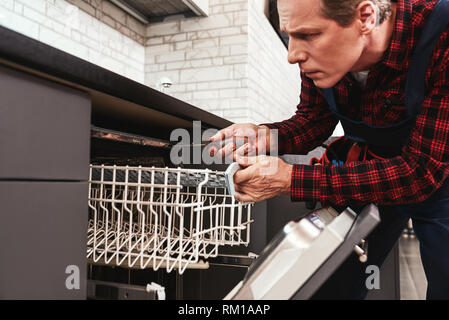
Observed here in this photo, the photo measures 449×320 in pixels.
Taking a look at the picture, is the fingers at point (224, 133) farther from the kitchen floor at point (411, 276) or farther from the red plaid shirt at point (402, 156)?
the kitchen floor at point (411, 276)

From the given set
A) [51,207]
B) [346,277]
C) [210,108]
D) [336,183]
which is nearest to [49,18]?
[210,108]

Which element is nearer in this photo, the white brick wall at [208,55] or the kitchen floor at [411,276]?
the kitchen floor at [411,276]

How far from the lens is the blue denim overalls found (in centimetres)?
72

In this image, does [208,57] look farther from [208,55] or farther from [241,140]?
[241,140]

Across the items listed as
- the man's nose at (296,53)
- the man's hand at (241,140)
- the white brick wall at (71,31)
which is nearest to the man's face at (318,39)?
the man's nose at (296,53)

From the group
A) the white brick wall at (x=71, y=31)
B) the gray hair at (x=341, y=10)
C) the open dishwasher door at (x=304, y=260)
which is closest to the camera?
the open dishwasher door at (x=304, y=260)

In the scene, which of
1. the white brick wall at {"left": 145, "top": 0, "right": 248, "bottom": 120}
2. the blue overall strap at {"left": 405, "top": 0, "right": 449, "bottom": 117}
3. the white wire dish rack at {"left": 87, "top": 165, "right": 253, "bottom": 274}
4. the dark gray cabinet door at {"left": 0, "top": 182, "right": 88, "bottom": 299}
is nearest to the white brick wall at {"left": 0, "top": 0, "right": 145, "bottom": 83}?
the white brick wall at {"left": 145, "top": 0, "right": 248, "bottom": 120}

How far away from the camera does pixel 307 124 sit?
1.11 m

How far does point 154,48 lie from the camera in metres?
2.50

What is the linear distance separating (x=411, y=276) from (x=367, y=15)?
8.69ft

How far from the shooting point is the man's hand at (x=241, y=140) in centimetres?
83

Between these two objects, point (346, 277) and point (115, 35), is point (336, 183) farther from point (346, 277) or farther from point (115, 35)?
point (115, 35)
